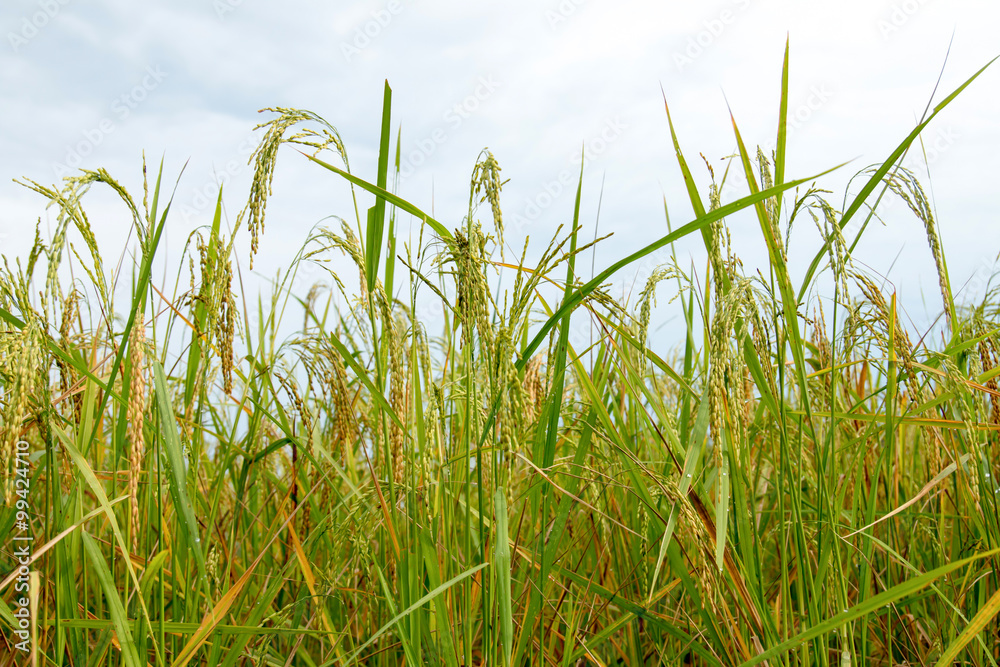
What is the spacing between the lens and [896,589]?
1267 millimetres

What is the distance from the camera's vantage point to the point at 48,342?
4.51 feet

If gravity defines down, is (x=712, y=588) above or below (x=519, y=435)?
below

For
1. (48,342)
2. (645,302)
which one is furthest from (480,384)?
(48,342)

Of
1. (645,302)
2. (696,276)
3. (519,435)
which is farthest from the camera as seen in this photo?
(696,276)

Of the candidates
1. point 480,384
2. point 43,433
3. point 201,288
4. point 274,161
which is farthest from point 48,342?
point 480,384

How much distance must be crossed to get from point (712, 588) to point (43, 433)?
1417mm

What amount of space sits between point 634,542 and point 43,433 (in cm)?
151

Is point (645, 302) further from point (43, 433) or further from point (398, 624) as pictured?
point (43, 433)

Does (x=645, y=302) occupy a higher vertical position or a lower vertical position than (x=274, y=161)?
lower

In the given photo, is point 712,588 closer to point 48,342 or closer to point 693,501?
point 693,501

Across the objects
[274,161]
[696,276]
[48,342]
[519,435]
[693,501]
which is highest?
[274,161]

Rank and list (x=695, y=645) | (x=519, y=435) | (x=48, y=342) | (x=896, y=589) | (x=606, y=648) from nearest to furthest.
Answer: (x=896, y=589) → (x=48, y=342) → (x=519, y=435) → (x=695, y=645) → (x=606, y=648)

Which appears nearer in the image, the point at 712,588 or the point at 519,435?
the point at 712,588
